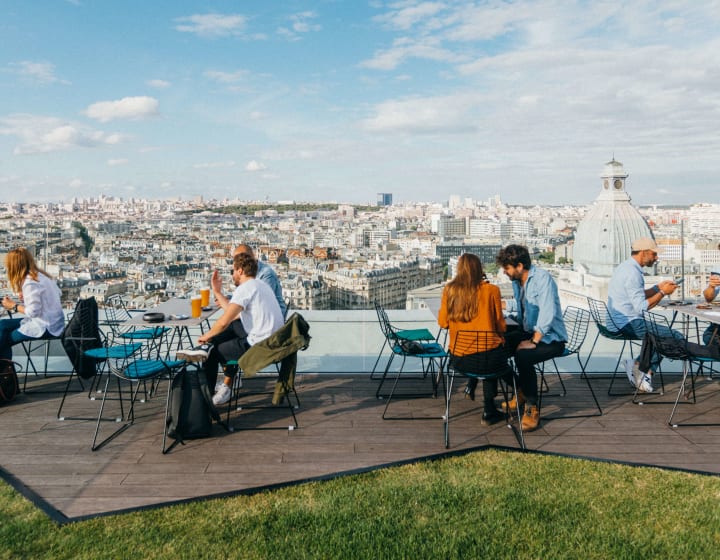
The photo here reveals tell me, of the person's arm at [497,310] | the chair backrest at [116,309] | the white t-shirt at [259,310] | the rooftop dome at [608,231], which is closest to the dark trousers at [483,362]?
the person's arm at [497,310]

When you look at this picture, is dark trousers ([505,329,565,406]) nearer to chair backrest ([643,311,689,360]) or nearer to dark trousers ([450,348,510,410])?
dark trousers ([450,348,510,410])

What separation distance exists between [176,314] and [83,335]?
725 mm

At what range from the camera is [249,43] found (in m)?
19.2

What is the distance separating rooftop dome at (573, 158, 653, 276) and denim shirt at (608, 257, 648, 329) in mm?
24693

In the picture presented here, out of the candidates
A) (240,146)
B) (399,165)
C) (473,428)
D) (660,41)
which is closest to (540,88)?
(660,41)

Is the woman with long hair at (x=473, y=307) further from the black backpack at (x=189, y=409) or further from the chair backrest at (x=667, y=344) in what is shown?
the black backpack at (x=189, y=409)

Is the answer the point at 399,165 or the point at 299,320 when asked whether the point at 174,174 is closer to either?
the point at 399,165

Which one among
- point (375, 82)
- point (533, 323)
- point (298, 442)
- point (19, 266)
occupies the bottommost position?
point (298, 442)

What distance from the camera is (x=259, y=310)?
379 centimetres

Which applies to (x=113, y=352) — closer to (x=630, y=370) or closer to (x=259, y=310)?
(x=259, y=310)

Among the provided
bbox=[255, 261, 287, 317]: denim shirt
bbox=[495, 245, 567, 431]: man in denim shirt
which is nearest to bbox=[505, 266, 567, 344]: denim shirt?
bbox=[495, 245, 567, 431]: man in denim shirt

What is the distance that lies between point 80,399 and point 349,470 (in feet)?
8.07

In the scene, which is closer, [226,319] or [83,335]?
[226,319]

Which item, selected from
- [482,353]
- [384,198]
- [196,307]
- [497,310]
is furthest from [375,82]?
[384,198]
